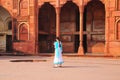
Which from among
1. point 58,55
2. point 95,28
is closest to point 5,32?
point 95,28

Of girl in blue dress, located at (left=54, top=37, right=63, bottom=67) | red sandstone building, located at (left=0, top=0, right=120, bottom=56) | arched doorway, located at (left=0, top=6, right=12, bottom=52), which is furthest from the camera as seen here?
arched doorway, located at (left=0, top=6, right=12, bottom=52)

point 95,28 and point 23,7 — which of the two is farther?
point 95,28

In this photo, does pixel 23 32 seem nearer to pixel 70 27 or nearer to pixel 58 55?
pixel 70 27

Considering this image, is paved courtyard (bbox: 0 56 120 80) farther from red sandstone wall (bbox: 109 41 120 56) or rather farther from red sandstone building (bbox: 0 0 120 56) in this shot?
red sandstone building (bbox: 0 0 120 56)

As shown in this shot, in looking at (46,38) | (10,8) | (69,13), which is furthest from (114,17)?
(10,8)

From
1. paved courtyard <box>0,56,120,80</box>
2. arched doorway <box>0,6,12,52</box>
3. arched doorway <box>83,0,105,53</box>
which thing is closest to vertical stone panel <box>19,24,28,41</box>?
arched doorway <box>0,6,12,52</box>

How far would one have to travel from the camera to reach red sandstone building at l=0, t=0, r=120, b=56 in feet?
88.3

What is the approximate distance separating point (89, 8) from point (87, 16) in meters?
0.77

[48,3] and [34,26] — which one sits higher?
[48,3]

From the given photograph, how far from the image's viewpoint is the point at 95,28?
97.1ft

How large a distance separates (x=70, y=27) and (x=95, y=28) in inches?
97.4

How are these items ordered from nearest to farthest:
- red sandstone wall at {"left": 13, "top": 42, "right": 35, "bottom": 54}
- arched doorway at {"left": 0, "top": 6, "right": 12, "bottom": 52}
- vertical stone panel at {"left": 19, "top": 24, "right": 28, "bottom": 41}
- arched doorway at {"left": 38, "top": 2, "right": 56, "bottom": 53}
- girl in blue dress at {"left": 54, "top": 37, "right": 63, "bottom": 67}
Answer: girl in blue dress at {"left": 54, "top": 37, "right": 63, "bottom": 67}
red sandstone wall at {"left": 13, "top": 42, "right": 35, "bottom": 54}
vertical stone panel at {"left": 19, "top": 24, "right": 28, "bottom": 41}
arched doorway at {"left": 38, "top": 2, "right": 56, "bottom": 53}
arched doorway at {"left": 0, "top": 6, "right": 12, "bottom": 52}

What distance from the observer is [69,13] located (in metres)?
30.6

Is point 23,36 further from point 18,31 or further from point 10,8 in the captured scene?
point 10,8
